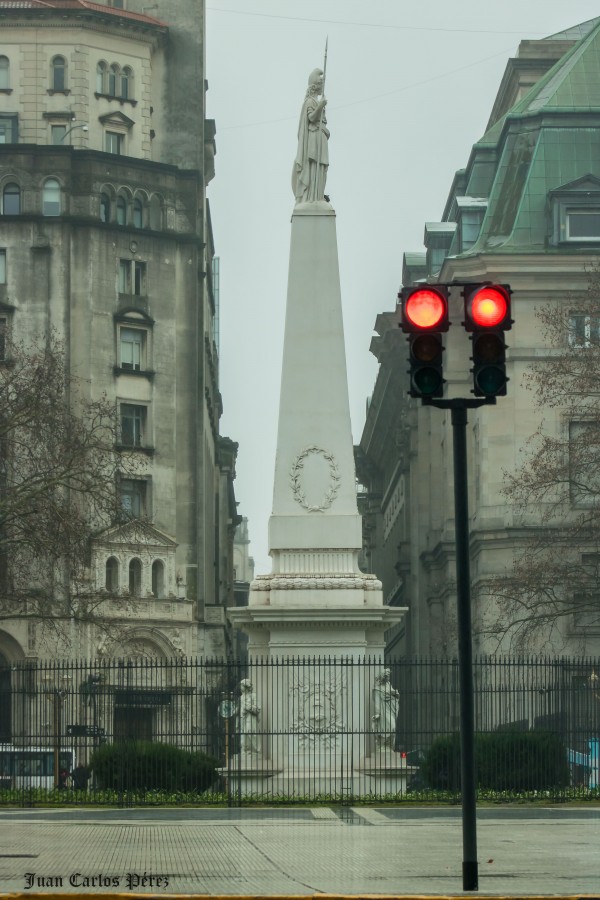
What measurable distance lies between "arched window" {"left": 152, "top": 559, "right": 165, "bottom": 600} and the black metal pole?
209ft

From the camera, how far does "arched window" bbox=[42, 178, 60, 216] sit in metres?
81.7

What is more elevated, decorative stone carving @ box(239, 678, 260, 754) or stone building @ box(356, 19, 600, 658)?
stone building @ box(356, 19, 600, 658)

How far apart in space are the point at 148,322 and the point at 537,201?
1948 cm

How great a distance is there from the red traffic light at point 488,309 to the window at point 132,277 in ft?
221

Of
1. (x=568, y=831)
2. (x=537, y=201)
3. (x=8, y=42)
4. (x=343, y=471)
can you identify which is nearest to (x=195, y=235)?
(x=8, y=42)

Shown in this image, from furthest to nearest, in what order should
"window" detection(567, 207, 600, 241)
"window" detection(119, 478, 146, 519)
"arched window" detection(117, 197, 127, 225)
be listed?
"arched window" detection(117, 197, 127, 225) < "window" detection(119, 478, 146, 519) < "window" detection(567, 207, 600, 241)

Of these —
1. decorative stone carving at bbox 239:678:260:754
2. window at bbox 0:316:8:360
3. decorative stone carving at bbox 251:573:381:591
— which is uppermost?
window at bbox 0:316:8:360

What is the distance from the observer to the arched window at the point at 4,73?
84.4 meters

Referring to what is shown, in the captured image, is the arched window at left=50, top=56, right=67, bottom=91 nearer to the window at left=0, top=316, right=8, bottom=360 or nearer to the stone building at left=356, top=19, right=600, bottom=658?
the stone building at left=356, top=19, right=600, bottom=658

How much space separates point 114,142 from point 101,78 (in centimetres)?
282

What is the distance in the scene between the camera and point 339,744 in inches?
1340

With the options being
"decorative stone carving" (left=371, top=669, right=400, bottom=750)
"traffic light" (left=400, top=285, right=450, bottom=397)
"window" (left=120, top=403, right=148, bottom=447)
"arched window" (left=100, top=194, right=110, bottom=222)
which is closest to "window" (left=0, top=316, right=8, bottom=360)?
"window" (left=120, top=403, right=148, bottom=447)

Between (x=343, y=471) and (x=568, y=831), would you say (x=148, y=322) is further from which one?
(x=568, y=831)

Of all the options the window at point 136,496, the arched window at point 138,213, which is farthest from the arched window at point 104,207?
the window at point 136,496
